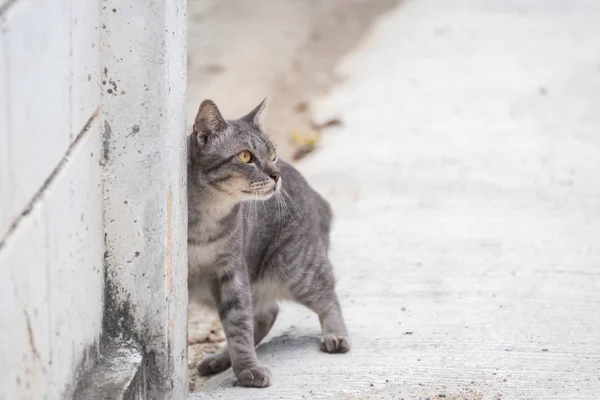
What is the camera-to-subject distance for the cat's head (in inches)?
162

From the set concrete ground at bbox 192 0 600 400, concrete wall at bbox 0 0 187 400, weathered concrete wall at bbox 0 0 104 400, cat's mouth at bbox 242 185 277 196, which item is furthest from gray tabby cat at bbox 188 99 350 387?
weathered concrete wall at bbox 0 0 104 400

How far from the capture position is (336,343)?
4418 mm

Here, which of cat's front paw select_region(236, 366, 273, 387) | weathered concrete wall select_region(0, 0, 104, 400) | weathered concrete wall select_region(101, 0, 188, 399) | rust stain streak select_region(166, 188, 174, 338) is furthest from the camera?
cat's front paw select_region(236, 366, 273, 387)

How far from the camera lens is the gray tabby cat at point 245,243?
4.11 metres

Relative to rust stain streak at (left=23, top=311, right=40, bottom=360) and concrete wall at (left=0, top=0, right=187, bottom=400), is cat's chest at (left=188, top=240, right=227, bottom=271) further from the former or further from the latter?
rust stain streak at (left=23, top=311, right=40, bottom=360)

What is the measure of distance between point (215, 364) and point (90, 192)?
1.72 m

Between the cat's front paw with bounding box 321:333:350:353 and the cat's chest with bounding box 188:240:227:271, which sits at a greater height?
the cat's chest with bounding box 188:240:227:271

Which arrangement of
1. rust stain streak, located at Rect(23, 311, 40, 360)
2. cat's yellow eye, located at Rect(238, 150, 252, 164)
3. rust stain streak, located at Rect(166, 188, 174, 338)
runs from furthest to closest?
cat's yellow eye, located at Rect(238, 150, 252, 164) → rust stain streak, located at Rect(166, 188, 174, 338) → rust stain streak, located at Rect(23, 311, 40, 360)

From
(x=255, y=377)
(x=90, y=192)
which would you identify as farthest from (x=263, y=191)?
(x=90, y=192)

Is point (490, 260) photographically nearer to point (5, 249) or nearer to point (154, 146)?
point (154, 146)

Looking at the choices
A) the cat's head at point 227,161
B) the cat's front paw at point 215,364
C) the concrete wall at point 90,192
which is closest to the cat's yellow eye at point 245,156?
the cat's head at point 227,161

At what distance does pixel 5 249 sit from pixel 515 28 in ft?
30.5

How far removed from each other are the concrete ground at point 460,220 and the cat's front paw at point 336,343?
55 millimetres

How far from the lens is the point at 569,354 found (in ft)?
14.0
